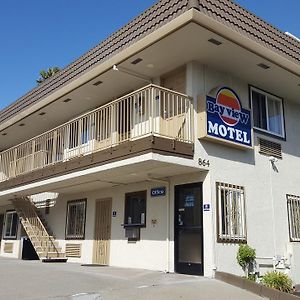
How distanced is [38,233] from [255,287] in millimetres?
10346

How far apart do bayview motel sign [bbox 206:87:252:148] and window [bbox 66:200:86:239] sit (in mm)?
6889

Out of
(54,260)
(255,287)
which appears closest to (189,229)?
(255,287)

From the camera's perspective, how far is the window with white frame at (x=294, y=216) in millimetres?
13492

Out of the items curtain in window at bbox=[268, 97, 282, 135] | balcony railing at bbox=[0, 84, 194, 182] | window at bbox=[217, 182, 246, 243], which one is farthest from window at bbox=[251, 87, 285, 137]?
balcony railing at bbox=[0, 84, 194, 182]

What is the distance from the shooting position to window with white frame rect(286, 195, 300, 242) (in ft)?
44.3

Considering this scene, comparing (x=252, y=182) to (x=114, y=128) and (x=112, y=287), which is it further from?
(x=112, y=287)

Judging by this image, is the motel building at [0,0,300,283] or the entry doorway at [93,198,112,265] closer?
the motel building at [0,0,300,283]

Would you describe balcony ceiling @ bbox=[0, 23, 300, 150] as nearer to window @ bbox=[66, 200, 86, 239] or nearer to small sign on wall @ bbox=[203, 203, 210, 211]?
window @ bbox=[66, 200, 86, 239]

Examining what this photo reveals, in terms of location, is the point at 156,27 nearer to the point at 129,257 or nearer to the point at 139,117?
the point at 139,117

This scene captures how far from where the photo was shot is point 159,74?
42.8ft

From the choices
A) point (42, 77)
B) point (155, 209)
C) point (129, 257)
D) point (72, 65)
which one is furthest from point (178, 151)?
point (42, 77)

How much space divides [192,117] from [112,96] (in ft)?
14.9

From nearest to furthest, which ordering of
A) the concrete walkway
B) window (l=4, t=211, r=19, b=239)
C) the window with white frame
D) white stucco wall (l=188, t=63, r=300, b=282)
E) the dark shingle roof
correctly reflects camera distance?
1. the concrete walkway
2. the dark shingle roof
3. white stucco wall (l=188, t=63, r=300, b=282)
4. the window with white frame
5. window (l=4, t=211, r=19, b=239)

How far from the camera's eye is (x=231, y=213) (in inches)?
458
